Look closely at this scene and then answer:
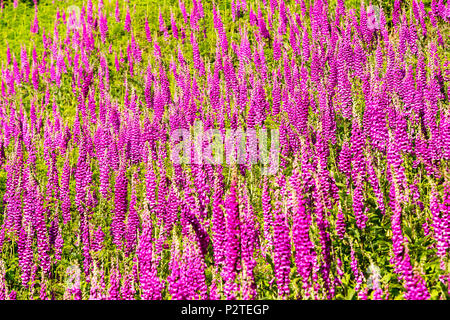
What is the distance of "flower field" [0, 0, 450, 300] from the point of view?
383 cm

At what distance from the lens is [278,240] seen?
3781 millimetres

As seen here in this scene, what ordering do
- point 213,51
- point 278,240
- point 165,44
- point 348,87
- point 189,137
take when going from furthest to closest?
point 165,44 < point 213,51 < point 348,87 < point 189,137 < point 278,240

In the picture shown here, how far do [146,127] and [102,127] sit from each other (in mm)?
757

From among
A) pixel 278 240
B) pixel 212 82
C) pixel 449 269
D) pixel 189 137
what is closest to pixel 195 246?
pixel 278 240

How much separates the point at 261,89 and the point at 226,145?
170 cm

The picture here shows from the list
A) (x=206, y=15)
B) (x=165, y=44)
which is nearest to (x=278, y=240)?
(x=165, y=44)

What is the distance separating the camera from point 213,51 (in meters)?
12.2

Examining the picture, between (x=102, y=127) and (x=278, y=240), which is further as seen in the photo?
(x=102, y=127)

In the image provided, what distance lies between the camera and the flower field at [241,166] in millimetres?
3828

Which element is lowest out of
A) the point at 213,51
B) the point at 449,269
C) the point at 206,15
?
the point at 449,269

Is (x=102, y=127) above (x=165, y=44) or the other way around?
the other way around

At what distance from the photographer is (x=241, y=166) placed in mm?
6469
